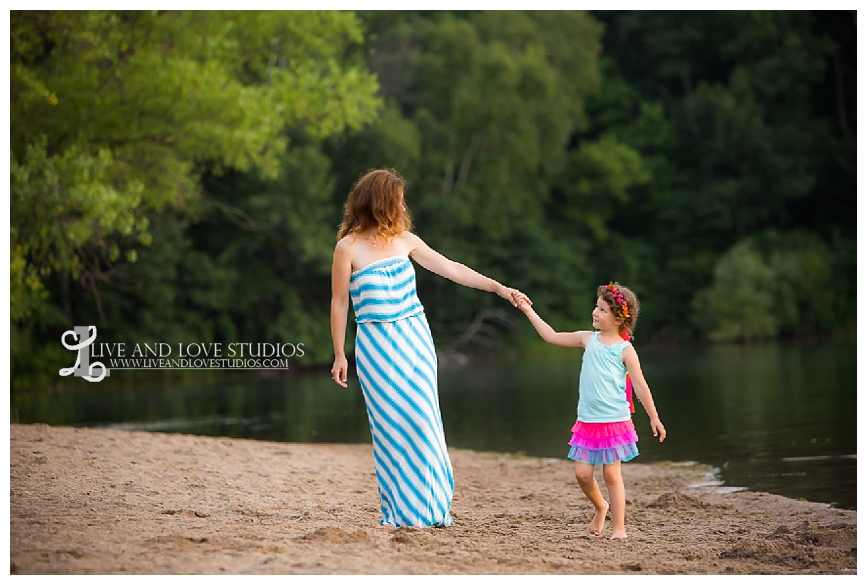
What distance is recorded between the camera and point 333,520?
22.5 feet

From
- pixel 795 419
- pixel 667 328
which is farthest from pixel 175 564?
pixel 667 328

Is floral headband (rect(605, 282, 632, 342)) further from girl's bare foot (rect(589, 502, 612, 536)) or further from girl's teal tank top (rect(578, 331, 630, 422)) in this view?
girl's bare foot (rect(589, 502, 612, 536))

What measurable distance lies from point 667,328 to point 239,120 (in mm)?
27805

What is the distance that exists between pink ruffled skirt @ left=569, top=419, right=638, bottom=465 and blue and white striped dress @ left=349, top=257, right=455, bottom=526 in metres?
0.84

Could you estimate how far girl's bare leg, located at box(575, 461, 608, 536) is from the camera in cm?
640

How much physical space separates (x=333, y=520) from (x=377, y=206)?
2.05m

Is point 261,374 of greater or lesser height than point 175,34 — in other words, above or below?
below

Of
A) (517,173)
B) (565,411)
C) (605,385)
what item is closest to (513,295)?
(605,385)

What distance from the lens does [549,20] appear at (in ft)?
142

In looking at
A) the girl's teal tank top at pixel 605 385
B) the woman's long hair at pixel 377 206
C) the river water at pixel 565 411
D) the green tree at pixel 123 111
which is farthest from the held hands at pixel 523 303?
the green tree at pixel 123 111

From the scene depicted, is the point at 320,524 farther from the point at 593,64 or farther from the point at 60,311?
the point at 593,64

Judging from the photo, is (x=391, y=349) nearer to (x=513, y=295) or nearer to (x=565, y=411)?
(x=513, y=295)

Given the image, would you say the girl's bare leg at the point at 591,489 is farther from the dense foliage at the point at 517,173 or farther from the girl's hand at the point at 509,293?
the dense foliage at the point at 517,173

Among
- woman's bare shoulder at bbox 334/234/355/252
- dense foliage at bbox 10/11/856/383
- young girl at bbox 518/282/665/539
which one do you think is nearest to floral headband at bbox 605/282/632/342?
young girl at bbox 518/282/665/539
